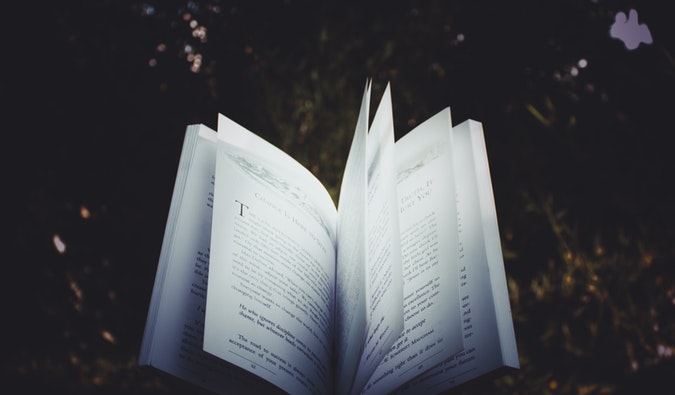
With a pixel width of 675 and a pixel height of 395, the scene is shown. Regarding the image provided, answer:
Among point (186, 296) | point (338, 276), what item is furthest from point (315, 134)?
point (186, 296)

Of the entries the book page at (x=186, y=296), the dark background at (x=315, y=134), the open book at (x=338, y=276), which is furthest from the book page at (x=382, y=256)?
the dark background at (x=315, y=134)

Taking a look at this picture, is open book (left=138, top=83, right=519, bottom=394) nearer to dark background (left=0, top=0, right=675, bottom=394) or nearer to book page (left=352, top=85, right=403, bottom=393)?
book page (left=352, top=85, right=403, bottom=393)

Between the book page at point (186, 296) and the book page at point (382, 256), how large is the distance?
0.15 m

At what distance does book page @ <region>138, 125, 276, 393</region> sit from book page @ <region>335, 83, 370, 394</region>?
0.11 metres

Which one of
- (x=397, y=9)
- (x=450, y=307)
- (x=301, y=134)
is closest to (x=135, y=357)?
(x=301, y=134)

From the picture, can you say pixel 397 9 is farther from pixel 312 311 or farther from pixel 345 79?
pixel 312 311

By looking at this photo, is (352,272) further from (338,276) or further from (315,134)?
(315,134)

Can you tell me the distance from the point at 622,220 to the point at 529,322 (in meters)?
0.36

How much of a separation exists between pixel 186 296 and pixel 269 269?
0.10 metres

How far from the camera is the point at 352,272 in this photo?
1.68 feet

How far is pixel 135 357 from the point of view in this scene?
1045 millimetres

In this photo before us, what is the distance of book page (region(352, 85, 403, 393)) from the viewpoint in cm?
46

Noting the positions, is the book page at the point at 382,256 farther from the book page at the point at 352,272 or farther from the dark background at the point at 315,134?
the dark background at the point at 315,134

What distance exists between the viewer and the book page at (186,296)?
488mm
